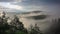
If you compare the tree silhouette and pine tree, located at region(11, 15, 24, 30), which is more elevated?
pine tree, located at region(11, 15, 24, 30)

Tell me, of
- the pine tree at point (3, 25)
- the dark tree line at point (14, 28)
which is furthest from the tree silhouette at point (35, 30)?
the pine tree at point (3, 25)

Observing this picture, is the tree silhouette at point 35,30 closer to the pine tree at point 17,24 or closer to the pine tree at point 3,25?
the pine tree at point 17,24

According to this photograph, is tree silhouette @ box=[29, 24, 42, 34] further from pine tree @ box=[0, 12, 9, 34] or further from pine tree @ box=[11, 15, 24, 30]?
pine tree @ box=[0, 12, 9, 34]

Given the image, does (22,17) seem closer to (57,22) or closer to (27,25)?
(27,25)

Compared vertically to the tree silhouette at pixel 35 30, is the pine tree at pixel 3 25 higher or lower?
higher

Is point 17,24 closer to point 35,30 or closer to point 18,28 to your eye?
point 18,28

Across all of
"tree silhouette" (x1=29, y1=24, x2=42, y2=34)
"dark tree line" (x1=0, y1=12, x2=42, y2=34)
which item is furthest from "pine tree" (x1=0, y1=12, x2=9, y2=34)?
"tree silhouette" (x1=29, y1=24, x2=42, y2=34)

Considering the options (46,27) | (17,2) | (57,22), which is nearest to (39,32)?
(46,27)

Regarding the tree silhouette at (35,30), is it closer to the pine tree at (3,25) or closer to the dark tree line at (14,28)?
the dark tree line at (14,28)
